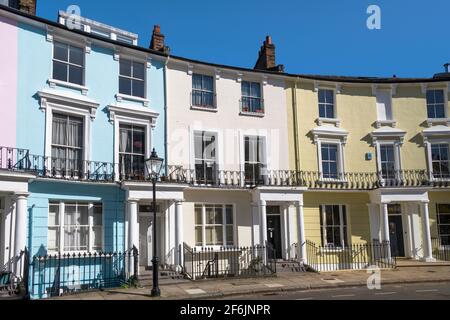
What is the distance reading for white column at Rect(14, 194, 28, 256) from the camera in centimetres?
1378

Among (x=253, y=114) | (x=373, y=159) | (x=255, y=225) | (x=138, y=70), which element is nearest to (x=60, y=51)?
(x=138, y=70)

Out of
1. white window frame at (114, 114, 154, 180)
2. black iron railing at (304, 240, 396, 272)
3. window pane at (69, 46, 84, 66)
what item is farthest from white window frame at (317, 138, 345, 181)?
window pane at (69, 46, 84, 66)

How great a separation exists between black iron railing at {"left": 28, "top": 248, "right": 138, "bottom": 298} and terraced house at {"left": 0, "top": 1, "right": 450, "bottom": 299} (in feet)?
0.16

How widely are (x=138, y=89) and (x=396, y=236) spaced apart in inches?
528

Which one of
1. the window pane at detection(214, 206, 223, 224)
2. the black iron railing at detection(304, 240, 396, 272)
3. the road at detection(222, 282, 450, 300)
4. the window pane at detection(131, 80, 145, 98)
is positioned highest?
the window pane at detection(131, 80, 145, 98)

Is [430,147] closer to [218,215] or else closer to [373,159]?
[373,159]

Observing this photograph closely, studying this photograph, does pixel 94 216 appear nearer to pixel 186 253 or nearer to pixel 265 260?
pixel 186 253

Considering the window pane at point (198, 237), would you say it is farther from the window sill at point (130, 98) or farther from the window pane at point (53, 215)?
the window pane at point (53, 215)

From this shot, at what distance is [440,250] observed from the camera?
2153 cm

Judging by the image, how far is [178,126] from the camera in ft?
62.6

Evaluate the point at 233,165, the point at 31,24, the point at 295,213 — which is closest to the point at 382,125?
the point at 295,213

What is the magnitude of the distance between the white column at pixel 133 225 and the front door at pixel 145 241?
4.46 feet

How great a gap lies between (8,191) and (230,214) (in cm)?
890

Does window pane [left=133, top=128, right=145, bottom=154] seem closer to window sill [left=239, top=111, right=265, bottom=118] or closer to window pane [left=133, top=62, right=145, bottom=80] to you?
window pane [left=133, top=62, right=145, bottom=80]
